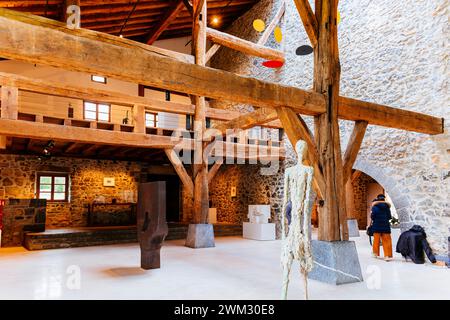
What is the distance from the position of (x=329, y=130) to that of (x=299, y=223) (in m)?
1.85

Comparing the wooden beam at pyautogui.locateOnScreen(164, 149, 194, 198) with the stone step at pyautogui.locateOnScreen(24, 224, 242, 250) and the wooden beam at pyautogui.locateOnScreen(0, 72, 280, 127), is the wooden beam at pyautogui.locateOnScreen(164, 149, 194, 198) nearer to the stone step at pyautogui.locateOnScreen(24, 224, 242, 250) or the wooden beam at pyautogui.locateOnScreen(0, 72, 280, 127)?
the wooden beam at pyautogui.locateOnScreen(0, 72, 280, 127)

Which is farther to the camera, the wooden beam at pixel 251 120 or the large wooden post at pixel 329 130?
the wooden beam at pixel 251 120

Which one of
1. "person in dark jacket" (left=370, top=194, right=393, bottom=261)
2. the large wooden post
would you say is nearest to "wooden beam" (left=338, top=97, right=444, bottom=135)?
the large wooden post

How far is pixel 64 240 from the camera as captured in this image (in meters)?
8.20

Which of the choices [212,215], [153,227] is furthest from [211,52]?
[212,215]

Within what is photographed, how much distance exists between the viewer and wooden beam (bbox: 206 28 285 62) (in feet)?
29.3

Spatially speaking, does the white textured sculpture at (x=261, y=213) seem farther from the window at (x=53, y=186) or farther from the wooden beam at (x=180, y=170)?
the window at (x=53, y=186)

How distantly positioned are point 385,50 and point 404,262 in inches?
177

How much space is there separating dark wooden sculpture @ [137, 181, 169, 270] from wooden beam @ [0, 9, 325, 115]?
2098mm

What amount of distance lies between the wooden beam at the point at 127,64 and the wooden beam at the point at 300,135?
0.46 feet

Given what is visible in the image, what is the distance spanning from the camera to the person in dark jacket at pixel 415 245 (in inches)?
243

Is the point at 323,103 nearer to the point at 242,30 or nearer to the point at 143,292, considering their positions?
the point at 143,292

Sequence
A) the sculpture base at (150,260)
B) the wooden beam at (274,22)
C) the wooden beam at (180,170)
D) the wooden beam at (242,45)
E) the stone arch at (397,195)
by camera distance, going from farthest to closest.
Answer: the wooden beam at (274,22) → the wooden beam at (242,45) → the wooden beam at (180,170) → the stone arch at (397,195) → the sculpture base at (150,260)

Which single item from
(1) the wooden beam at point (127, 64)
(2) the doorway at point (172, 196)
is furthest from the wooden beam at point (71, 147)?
(1) the wooden beam at point (127, 64)
